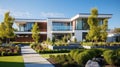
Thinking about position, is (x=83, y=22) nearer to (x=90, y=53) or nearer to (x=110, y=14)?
(x=110, y=14)

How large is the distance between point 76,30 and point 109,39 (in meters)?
8.39

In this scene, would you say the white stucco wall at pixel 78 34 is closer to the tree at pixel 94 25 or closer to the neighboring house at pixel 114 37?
the neighboring house at pixel 114 37

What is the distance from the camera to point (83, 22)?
53156 millimetres

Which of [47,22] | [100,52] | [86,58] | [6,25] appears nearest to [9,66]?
[86,58]

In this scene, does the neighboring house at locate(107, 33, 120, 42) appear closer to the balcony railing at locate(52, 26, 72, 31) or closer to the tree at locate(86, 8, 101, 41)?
the balcony railing at locate(52, 26, 72, 31)

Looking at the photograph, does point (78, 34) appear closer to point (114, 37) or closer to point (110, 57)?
point (114, 37)

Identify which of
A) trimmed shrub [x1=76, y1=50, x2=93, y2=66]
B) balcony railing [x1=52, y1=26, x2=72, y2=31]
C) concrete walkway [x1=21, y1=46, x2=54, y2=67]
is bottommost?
concrete walkway [x1=21, y1=46, x2=54, y2=67]

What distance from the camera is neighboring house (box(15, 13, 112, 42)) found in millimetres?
52594

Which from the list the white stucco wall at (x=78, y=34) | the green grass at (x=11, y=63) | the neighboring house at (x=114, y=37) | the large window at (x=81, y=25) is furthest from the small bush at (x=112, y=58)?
the neighboring house at (x=114, y=37)

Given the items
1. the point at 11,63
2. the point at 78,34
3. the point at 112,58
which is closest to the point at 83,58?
the point at 112,58

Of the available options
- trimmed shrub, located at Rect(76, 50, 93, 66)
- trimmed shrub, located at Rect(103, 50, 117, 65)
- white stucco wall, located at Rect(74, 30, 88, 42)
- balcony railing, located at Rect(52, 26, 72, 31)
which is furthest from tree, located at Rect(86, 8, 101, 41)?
trimmed shrub, located at Rect(103, 50, 117, 65)

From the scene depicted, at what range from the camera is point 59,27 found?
5603 centimetres

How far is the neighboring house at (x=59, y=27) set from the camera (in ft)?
173

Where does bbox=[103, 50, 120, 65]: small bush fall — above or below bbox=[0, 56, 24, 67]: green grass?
above
